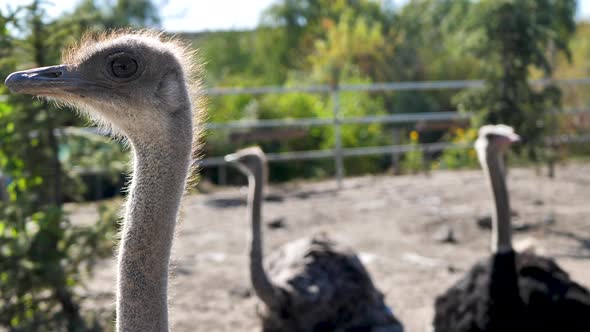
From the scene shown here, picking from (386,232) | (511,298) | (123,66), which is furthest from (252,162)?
(123,66)

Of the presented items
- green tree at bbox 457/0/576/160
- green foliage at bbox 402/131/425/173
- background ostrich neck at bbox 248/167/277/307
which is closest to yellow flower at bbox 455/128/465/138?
green foliage at bbox 402/131/425/173

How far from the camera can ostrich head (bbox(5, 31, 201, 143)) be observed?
184 cm

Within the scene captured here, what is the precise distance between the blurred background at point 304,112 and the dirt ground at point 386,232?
0.83 feet

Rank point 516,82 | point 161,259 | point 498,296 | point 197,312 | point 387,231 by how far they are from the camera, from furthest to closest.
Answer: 1. point 516,82
2. point 387,231
3. point 197,312
4. point 498,296
5. point 161,259

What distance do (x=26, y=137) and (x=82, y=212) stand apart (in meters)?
3.40

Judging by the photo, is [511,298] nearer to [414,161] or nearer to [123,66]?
[123,66]

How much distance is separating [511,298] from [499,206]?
646mm

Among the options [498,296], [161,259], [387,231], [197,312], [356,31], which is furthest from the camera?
[356,31]

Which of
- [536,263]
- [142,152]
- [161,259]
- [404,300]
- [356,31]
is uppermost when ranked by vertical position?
[356,31]

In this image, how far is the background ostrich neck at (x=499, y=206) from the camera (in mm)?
3824

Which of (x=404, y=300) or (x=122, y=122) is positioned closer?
(x=122, y=122)

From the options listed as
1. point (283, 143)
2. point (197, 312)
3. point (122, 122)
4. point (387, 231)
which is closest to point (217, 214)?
point (387, 231)

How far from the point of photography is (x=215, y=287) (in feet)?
16.4

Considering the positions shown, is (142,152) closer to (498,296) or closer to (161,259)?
(161,259)
